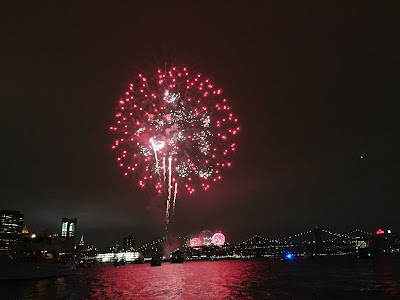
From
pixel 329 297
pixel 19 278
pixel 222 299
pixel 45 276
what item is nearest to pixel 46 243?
pixel 45 276

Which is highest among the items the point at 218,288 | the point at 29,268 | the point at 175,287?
the point at 29,268

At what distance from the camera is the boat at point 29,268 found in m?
58.7

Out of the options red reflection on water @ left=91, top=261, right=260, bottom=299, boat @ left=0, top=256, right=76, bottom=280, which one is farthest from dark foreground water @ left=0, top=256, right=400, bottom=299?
boat @ left=0, top=256, right=76, bottom=280

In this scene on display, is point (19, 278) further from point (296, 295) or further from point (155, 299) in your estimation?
point (296, 295)

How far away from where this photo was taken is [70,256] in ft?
295

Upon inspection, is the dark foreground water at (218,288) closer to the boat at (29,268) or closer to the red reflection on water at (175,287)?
the red reflection on water at (175,287)

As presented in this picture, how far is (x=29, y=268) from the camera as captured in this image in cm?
6341

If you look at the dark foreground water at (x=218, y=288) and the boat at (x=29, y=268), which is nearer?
the dark foreground water at (x=218, y=288)

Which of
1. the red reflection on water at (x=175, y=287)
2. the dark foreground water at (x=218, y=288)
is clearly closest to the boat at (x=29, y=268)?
the dark foreground water at (x=218, y=288)

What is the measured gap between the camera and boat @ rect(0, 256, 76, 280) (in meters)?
58.7

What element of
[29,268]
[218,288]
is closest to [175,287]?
[218,288]

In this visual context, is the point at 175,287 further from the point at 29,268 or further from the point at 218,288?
the point at 29,268

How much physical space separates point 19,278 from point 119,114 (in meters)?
41.8

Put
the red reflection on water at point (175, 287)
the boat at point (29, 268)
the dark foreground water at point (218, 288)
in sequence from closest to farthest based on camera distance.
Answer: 1. the dark foreground water at point (218, 288)
2. the red reflection on water at point (175, 287)
3. the boat at point (29, 268)
